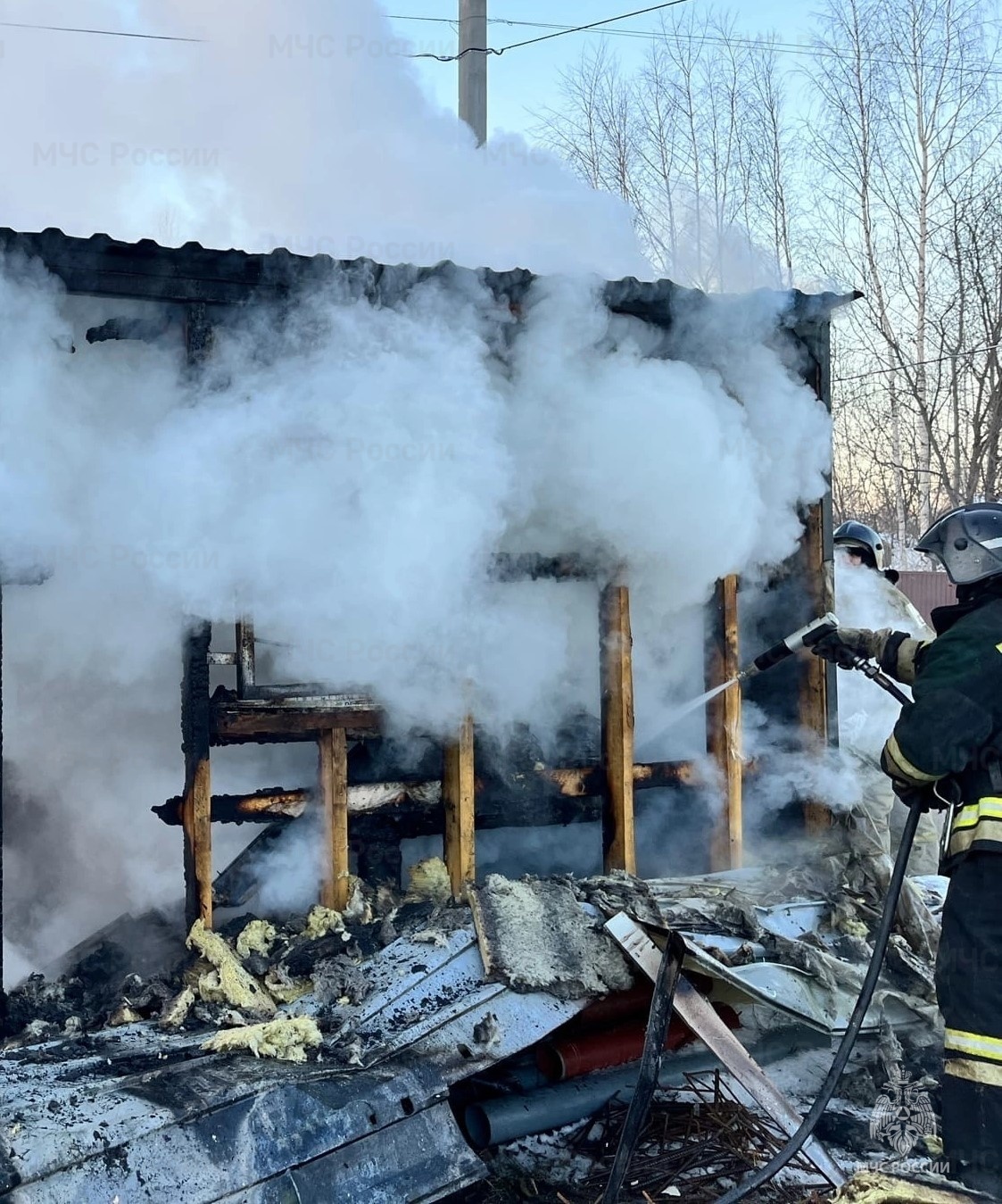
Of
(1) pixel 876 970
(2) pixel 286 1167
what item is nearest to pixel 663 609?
(1) pixel 876 970

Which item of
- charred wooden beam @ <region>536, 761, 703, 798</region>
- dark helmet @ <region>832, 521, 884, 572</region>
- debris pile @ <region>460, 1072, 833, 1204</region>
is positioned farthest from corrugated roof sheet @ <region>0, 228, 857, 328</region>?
debris pile @ <region>460, 1072, 833, 1204</region>

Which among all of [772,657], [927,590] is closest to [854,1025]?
[772,657]

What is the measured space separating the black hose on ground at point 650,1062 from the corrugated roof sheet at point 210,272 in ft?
9.33

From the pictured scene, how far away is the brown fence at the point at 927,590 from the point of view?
53.5 ft

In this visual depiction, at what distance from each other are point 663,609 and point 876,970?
2.04m

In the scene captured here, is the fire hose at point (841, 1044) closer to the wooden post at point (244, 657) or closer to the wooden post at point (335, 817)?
the wooden post at point (335, 817)

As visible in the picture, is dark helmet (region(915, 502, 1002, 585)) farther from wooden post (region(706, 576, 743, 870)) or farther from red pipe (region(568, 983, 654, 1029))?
red pipe (region(568, 983, 654, 1029))

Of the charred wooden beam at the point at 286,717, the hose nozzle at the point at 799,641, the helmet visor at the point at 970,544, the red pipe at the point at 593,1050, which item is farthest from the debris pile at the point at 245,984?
the helmet visor at the point at 970,544

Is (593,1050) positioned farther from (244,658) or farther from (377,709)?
(244,658)

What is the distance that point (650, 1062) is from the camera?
149 inches

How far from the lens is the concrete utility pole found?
9.18m

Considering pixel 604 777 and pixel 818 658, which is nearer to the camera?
pixel 604 777

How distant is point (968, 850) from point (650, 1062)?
130cm

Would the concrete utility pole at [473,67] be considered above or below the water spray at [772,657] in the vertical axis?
above
